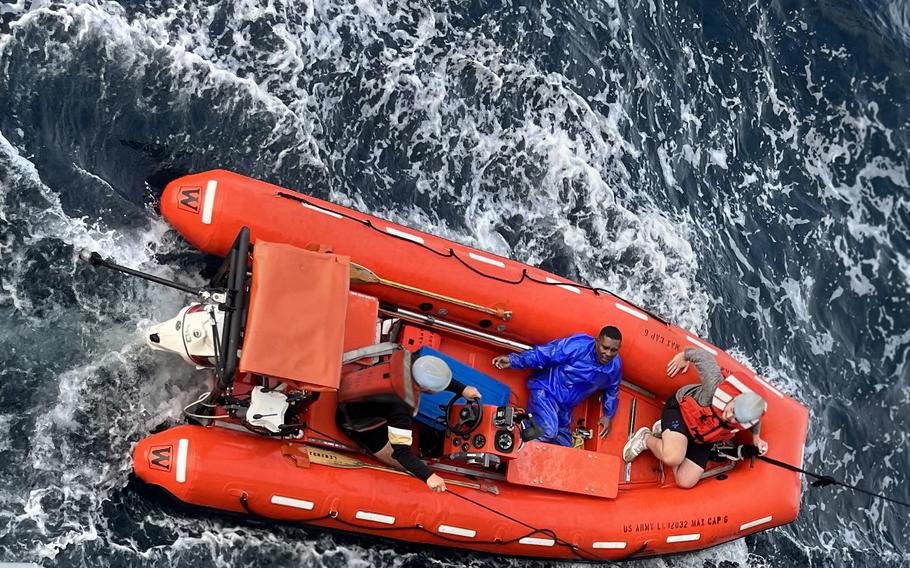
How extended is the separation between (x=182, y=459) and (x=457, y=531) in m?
1.83

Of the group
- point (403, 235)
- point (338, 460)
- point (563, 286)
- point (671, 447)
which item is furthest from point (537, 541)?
point (403, 235)

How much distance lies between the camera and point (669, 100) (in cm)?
837

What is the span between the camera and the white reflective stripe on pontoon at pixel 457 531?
5.59 m

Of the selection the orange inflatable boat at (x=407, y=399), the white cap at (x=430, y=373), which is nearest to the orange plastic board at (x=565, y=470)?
the orange inflatable boat at (x=407, y=399)

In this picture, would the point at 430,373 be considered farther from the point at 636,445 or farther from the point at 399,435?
the point at 636,445

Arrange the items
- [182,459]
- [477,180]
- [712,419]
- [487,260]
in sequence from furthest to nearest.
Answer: [477,180], [487,260], [712,419], [182,459]

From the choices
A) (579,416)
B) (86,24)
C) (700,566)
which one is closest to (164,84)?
(86,24)

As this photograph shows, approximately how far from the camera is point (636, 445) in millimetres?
6227

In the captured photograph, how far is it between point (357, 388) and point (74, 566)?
214 cm

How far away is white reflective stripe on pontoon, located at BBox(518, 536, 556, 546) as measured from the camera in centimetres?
578

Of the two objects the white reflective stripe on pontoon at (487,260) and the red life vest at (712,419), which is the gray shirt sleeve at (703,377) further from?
the white reflective stripe on pontoon at (487,260)

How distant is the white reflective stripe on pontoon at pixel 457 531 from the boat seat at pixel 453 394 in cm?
69

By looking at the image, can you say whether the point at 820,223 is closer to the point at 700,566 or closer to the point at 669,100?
the point at 669,100

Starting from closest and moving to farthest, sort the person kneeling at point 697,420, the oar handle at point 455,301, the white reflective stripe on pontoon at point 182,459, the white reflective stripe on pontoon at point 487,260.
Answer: the white reflective stripe on pontoon at point 182,459, the person kneeling at point 697,420, the oar handle at point 455,301, the white reflective stripe on pontoon at point 487,260
